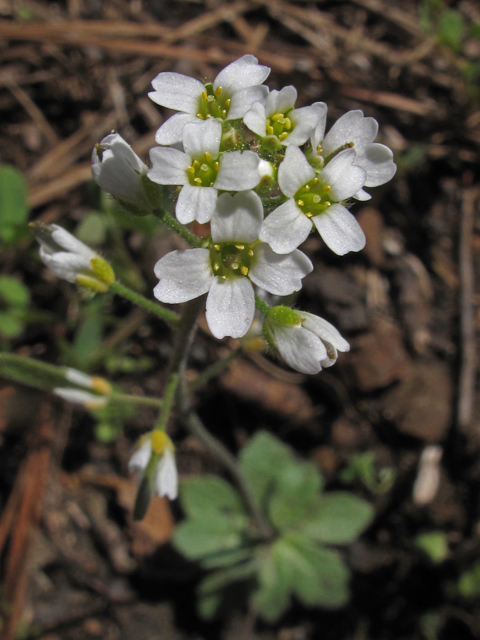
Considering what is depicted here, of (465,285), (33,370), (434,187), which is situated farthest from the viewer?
(434,187)

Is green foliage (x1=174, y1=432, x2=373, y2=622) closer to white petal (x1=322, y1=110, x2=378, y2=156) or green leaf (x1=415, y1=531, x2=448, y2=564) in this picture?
green leaf (x1=415, y1=531, x2=448, y2=564)

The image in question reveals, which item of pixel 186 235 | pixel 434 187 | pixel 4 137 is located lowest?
pixel 4 137

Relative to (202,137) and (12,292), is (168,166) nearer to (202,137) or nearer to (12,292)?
(202,137)

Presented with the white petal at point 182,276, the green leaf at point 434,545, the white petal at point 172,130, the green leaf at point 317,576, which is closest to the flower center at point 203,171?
the white petal at point 172,130

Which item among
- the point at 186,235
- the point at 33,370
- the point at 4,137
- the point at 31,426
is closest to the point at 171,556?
the point at 31,426

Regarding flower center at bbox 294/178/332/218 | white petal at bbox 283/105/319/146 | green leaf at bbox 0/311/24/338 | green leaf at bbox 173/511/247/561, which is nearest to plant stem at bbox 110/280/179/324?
flower center at bbox 294/178/332/218

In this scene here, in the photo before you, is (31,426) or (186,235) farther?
(31,426)

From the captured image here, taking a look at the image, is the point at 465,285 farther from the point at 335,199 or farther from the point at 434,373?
the point at 335,199
